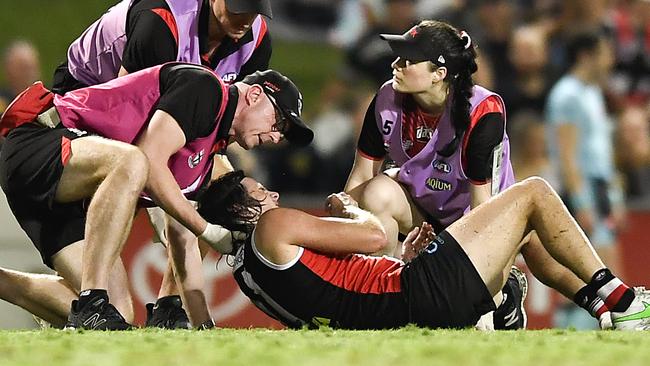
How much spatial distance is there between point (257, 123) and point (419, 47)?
126 cm

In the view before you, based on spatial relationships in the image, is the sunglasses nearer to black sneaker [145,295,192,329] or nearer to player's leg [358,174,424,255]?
player's leg [358,174,424,255]

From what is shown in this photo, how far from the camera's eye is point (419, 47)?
22.2 feet

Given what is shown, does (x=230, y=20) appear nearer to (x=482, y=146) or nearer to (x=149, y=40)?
(x=149, y=40)

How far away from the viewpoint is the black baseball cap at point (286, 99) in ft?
19.7

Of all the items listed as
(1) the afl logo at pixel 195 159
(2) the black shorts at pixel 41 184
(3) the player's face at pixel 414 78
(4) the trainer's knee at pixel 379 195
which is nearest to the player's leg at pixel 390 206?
(4) the trainer's knee at pixel 379 195

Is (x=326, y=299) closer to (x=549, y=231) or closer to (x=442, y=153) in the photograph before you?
(x=549, y=231)

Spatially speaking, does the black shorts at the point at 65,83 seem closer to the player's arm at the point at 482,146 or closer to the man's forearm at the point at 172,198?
the man's forearm at the point at 172,198

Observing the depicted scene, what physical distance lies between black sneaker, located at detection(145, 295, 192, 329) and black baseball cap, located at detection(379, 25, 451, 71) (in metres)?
1.69

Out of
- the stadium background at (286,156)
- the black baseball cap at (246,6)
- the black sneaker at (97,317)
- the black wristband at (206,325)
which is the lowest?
the stadium background at (286,156)

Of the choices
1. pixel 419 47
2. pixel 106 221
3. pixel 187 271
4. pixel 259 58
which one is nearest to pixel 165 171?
pixel 106 221

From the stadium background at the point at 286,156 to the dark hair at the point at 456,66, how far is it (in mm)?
3070

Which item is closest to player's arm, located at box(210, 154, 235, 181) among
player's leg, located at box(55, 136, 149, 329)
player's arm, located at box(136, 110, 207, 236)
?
player's arm, located at box(136, 110, 207, 236)

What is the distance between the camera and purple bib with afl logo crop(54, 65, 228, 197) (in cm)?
579

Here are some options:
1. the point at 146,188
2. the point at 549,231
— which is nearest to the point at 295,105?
the point at 146,188
